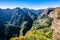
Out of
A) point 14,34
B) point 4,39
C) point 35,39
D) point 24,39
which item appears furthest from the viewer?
point 14,34

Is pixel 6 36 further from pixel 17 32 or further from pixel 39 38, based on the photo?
pixel 39 38

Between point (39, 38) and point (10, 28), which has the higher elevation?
point (39, 38)

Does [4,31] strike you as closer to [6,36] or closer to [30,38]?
[6,36]

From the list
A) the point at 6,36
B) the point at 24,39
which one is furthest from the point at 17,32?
the point at 24,39

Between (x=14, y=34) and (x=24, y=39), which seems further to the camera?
(x=14, y=34)

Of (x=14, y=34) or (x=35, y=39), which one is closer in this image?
(x=35, y=39)

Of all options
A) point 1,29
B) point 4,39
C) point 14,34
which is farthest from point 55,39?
point 1,29

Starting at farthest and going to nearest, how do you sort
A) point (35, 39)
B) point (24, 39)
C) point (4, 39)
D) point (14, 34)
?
point (14, 34), point (4, 39), point (24, 39), point (35, 39)

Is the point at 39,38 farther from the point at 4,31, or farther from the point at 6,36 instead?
the point at 4,31

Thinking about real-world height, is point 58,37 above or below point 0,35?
above
